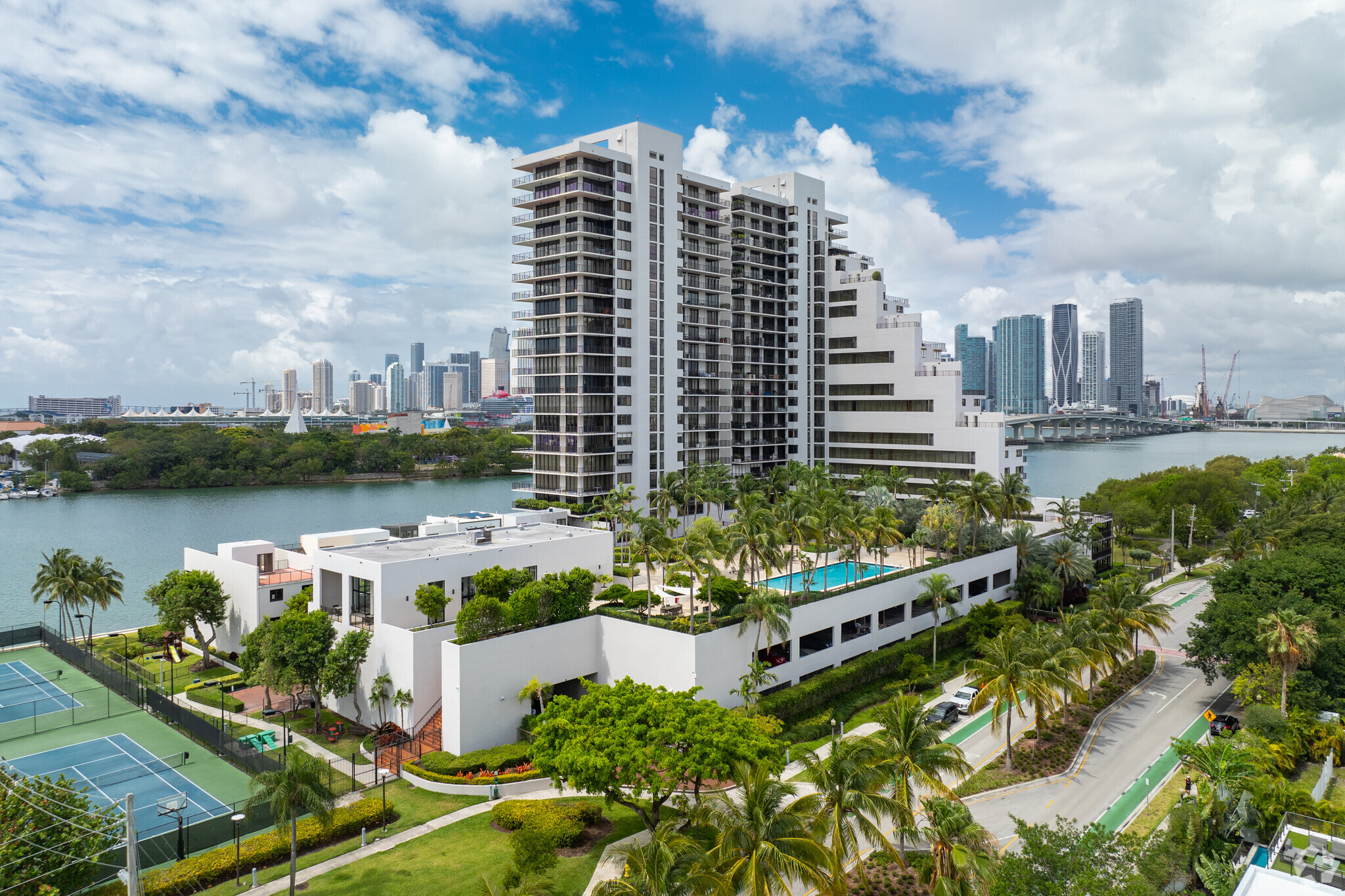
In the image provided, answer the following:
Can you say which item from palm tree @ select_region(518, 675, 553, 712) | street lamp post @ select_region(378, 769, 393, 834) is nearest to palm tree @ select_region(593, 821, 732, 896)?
street lamp post @ select_region(378, 769, 393, 834)

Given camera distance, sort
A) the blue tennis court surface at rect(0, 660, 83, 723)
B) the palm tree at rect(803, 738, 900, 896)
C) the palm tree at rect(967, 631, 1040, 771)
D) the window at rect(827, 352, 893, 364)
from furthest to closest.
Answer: the window at rect(827, 352, 893, 364)
the blue tennis court surface at rect(0, 660, 83, 723)
the palm tree at rect(967, 631, 1040, 771)
the palm tree at rect(803, 738, 900, 896)

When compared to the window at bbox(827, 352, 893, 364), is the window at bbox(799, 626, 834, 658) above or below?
below

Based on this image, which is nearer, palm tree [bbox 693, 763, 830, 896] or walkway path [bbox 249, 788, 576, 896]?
palm tree [bbox 693, 763, 830, 896]

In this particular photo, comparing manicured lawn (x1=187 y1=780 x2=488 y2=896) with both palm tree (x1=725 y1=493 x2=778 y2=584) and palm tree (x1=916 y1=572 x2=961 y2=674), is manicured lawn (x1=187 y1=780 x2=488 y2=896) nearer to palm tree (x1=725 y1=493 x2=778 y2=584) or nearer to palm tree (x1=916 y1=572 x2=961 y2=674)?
palm tree (x1=725 y1=493 x2=778 y2=584)

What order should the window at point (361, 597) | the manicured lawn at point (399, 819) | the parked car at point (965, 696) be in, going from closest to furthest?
the manicured lawn at point (399, 819), the parked car at point (965, 696), the window at point (361, 597)

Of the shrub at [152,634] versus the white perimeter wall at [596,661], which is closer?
the white perimeter wall at [596,661]

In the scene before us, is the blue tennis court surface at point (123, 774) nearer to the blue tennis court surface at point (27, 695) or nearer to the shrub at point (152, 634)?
the blue tennis court surface at point (27, 695)

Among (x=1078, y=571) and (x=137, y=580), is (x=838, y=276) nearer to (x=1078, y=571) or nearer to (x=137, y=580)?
(x=1078, y=571)

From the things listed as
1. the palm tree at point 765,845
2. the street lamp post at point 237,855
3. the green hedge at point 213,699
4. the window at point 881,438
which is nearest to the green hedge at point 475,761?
the street lamp post at point 237,855
